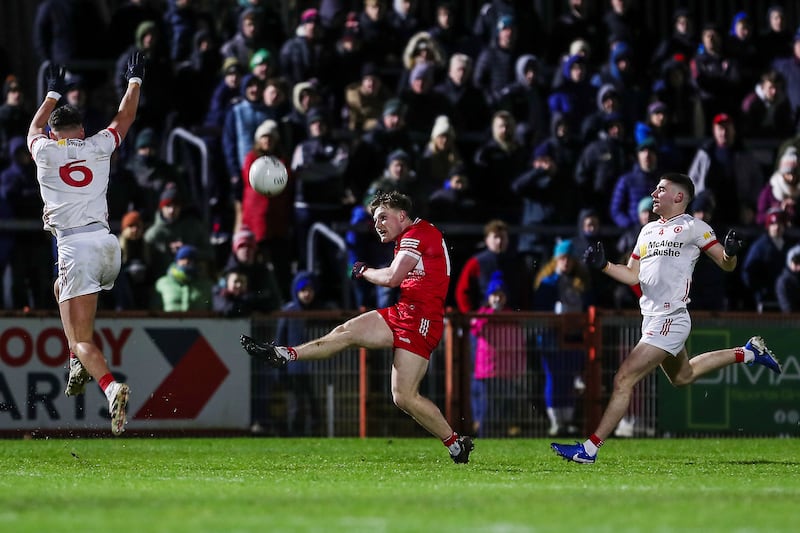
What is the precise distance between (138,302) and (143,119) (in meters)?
2.99

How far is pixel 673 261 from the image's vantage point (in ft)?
41.4

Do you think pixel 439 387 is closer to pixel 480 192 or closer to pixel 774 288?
pixel 480 192

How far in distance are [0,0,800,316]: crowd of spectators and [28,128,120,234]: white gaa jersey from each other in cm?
451

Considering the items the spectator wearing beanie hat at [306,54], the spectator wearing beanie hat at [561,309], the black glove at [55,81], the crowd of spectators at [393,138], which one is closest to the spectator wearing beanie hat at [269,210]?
the crowd of spectators at [393,138]

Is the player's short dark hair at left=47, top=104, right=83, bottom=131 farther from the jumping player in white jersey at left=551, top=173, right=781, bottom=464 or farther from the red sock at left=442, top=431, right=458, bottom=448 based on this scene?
the jumping player in white jersey at left=551, top=173, right=781, bottom=464

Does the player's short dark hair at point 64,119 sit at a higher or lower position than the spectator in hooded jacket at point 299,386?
higher

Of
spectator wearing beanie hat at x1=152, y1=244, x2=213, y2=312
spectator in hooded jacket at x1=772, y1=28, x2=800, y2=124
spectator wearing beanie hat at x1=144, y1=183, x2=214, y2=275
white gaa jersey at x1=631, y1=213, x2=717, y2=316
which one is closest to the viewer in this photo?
white gaa jersey at x1=631, y1=213, x2=717, y2=316

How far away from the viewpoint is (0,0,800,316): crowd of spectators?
17.8 metres

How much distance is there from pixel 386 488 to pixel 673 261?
3675 millimetres

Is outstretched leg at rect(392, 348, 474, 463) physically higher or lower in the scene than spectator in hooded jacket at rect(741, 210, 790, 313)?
lower

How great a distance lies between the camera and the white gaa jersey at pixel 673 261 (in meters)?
12.6

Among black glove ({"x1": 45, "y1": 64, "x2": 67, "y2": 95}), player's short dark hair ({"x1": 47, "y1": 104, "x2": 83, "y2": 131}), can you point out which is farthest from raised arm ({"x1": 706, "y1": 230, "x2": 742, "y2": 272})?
black glove ({"x1": 45, "y1": 64, "x2": 67, "y2": 95})

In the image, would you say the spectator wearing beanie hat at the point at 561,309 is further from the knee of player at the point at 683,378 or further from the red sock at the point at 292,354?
the red sock at the point at 292,354

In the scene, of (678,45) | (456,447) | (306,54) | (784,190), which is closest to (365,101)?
(306,54)
